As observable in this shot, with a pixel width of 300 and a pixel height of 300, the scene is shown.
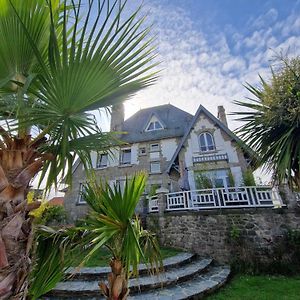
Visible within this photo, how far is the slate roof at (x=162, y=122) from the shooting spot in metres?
18.1

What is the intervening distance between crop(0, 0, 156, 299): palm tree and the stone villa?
968 centimetres

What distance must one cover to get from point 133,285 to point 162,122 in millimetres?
14826

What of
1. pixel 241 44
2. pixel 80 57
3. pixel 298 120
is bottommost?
pixel 80 57

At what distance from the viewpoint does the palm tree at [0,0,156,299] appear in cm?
169

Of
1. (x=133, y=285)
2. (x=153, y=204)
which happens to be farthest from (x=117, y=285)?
(x=153, y=204)

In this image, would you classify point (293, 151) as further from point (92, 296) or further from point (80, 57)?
point (92, 296)

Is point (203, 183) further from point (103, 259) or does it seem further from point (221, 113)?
point (221, 113)

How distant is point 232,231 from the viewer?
8.59 metres

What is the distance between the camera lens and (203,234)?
9.26 meters

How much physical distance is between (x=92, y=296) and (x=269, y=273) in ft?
22.0

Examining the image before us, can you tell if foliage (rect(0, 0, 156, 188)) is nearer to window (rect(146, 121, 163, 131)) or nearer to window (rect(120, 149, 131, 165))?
window (rect(120, 149, 131, 165))

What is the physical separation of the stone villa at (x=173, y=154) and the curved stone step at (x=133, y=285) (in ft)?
17.6

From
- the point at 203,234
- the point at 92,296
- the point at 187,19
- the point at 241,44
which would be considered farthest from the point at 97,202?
the point at 203,234

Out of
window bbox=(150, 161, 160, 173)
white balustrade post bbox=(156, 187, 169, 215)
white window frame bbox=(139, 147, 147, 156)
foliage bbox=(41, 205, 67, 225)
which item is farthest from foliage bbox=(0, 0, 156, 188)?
white window frame bbox=(139, 147, 147, 156)
